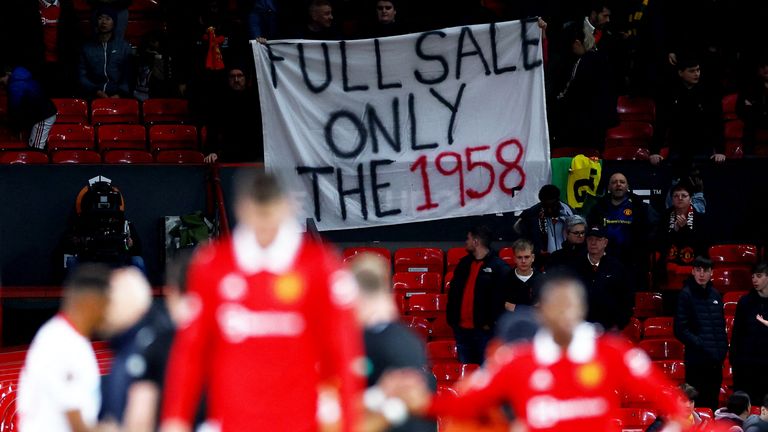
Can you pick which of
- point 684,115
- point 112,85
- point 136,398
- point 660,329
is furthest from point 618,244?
point 136,398

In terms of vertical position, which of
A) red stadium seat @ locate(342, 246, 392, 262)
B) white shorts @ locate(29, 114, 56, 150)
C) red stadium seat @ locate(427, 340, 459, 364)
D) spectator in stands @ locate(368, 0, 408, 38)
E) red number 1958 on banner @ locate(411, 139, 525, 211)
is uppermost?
spectator in stands @ locate(368, 0, 408, 38)

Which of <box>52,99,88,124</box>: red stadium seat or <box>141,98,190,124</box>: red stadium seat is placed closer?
<box>52,99,88,124</box>: red stadium seat

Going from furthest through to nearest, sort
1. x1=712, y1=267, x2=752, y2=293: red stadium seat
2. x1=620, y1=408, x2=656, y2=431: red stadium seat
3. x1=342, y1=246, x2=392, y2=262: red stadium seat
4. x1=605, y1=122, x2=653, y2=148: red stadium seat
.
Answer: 1. x1=605, y1=122, x2=653, y2=148: red stadium seat
2. x1=712, y1=267, x2=752, y2=293: red stadium seat
3. x1=342, y1=246, x2=392, y2=262: red stadium seat
4. x1=620, y1=408, x2=656, y2=431: red stadium seat

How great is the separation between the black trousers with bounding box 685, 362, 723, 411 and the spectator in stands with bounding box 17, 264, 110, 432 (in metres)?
7.02

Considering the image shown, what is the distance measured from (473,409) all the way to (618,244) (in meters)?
7.36

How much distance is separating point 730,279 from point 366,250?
3767 millimetres

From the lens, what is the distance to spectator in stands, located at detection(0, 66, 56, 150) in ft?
46.6

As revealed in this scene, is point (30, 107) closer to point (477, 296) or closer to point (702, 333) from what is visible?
point (477, 296)

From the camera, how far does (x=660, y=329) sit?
13055mm

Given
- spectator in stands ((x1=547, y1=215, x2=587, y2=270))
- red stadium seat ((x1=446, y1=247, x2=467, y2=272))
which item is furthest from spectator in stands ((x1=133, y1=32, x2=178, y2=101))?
spectator in stands ((x1=547, y1=215, x2=587, y2=270))

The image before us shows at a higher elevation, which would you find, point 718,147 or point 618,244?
point 718,147

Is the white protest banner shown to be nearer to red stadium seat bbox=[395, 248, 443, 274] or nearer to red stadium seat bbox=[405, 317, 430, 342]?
red stadium seat bbox=[395, 248, 443, 274]

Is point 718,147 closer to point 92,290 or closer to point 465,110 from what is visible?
point 465,110

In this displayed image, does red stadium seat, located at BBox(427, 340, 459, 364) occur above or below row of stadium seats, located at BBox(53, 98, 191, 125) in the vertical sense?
below
